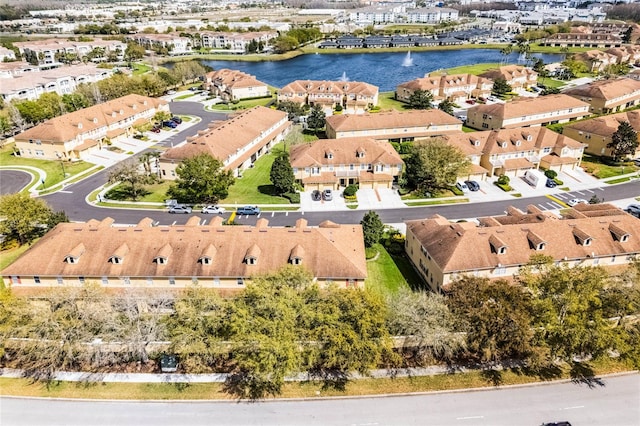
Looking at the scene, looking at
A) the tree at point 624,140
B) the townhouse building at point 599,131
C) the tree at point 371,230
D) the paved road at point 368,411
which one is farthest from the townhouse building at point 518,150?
the paved road at point 368,411

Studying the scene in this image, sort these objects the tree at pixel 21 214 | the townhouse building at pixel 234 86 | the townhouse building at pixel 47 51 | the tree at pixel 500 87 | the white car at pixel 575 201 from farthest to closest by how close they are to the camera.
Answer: the townhouse building at pixel 47 51 → the townhouse building at pixel 234 86 → the tree at pixel 500 87 → the white car at pixel 575 201 → the tree at pixel 21 214

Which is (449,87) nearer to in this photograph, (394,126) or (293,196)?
(394,126)

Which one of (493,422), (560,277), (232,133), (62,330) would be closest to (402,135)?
(232,133)

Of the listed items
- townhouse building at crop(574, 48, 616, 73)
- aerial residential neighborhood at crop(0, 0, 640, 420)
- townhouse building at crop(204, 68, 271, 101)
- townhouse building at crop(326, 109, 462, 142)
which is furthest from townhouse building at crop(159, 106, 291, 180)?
townhouse building at crop(574, 48, 616, 73)

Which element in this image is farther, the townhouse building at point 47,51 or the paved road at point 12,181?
the townhouse building at point 47,51

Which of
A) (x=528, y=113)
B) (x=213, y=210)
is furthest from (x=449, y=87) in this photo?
(x=213, y=210)

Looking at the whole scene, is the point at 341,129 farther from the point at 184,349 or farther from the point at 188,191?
the point at 184,349

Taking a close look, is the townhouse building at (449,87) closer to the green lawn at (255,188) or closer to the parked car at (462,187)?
the parked car at (462,187)
